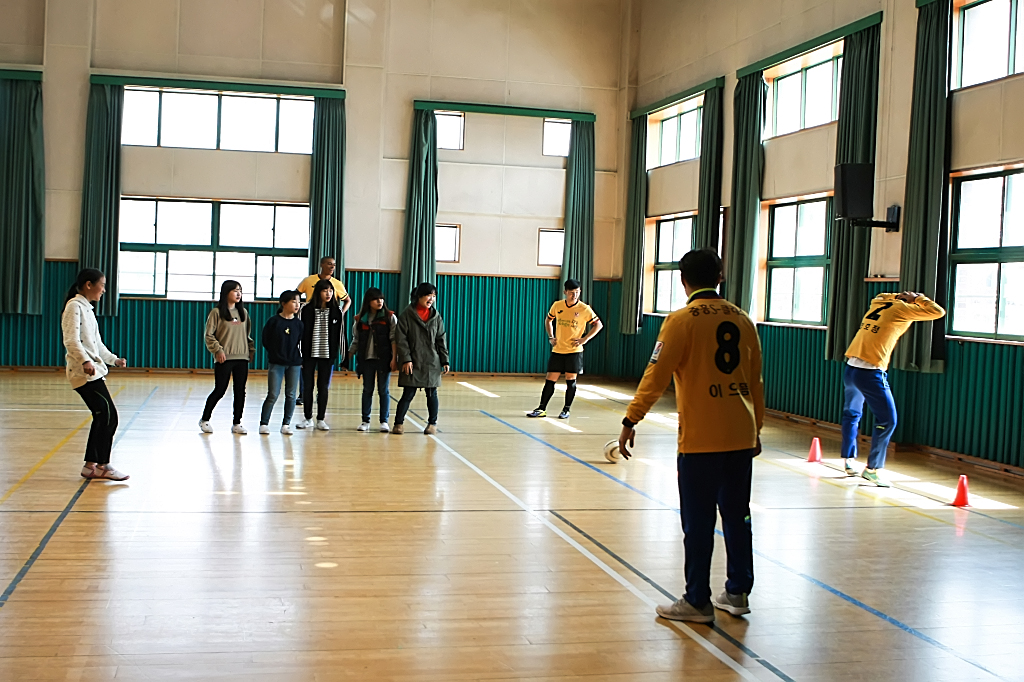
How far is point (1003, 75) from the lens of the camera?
10109 millimetres

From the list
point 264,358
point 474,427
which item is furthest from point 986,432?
point 264,358

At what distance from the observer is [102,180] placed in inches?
666

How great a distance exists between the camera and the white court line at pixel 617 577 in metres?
4.18

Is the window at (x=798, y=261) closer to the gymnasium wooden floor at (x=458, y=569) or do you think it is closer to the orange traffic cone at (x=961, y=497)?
the gymnasium wooden floor at (x=458, y=569)

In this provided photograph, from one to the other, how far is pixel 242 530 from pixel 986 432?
24.0 ft

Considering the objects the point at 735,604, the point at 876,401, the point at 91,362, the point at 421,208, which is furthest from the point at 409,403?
the point at 421,208

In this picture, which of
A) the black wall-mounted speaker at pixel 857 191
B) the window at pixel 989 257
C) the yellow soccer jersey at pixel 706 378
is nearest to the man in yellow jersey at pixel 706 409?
the yellow soccer jersey at pixel 706 378

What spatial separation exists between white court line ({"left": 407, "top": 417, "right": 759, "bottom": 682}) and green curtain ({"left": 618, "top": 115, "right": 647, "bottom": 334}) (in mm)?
9485

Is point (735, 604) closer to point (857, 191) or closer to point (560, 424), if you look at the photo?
point (560, 424)

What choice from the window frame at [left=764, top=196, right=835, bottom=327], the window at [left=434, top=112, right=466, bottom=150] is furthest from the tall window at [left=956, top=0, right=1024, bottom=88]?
A: the window at [left=434, top=112, right=466, bottom=150]

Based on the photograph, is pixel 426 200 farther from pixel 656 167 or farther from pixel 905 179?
pixel 905 179

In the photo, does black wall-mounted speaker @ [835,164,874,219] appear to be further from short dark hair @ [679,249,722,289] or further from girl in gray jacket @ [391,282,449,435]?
short dark hair @ [679,249,722,289]

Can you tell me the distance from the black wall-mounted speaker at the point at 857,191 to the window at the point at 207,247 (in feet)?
32.0

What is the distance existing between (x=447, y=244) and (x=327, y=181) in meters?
2.41
